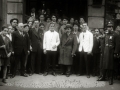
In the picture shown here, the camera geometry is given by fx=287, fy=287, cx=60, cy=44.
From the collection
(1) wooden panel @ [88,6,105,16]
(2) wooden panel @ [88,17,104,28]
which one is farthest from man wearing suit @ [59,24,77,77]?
(1) wooden panel @ [88,6,105,16]

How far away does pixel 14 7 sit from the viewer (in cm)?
1395

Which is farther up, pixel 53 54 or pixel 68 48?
pixel 68 48

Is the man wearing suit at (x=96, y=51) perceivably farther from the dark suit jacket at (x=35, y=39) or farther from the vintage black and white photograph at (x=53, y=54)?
the dark suit jacket at (x=35, y=39)

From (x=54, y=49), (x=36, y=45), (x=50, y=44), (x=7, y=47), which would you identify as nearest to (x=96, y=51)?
(x=54, y=49)

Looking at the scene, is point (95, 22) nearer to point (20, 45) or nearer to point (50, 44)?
point (50, 44)

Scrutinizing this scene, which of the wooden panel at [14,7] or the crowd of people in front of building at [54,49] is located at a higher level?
the wooden panel at [14,7]

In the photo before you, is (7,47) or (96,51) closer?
(7,47)

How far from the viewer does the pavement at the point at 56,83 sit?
9.91 meters

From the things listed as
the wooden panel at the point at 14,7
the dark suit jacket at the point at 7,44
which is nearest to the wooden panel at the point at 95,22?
the wooden panel at the point at 14,7

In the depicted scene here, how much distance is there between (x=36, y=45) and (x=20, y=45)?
2.72 feet

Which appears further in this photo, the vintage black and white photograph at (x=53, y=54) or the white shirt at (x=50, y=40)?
the white shirt at (x=50, y=40)

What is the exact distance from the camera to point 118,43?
1062 cm

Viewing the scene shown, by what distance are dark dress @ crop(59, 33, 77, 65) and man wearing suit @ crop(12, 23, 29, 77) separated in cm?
151

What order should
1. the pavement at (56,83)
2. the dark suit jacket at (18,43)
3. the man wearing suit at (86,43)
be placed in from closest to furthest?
the pavement at (56,83), the dark suit jacket at (18,43), the man wearing suit at (86,43)
